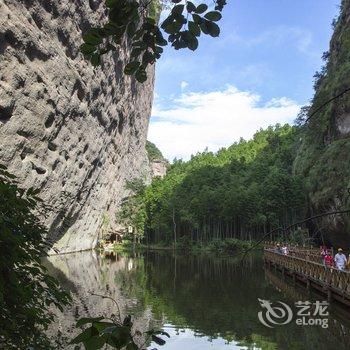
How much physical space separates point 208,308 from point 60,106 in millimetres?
20858

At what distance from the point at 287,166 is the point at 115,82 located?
132 ft

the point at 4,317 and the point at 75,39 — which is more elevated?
the point at 75,39

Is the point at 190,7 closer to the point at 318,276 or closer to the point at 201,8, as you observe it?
the point at 201,8

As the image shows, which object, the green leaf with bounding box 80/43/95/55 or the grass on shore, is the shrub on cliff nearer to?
the green leaf with bounding box 80/43/95/55

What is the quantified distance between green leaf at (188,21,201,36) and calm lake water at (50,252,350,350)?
7.99m

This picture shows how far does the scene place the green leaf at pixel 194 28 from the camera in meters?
1.96

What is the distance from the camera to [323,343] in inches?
450

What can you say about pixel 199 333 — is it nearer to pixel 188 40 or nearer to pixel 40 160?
pixel 188 40

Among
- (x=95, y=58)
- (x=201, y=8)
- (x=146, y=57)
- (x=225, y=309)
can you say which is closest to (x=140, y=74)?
(x=146, y=57)

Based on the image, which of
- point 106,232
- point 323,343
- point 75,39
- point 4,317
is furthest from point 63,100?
point 106,232

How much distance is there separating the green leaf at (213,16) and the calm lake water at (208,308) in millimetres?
8084

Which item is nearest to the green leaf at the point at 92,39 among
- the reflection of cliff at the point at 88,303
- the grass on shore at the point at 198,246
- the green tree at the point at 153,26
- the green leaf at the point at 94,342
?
the green tree at the point at 153,26

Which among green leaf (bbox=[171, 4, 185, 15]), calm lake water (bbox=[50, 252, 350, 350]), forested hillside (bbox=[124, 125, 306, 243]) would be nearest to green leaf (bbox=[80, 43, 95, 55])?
green leaf (bbox=[171, 4, 185, 15])

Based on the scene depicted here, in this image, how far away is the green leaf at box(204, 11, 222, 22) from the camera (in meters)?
1.91
